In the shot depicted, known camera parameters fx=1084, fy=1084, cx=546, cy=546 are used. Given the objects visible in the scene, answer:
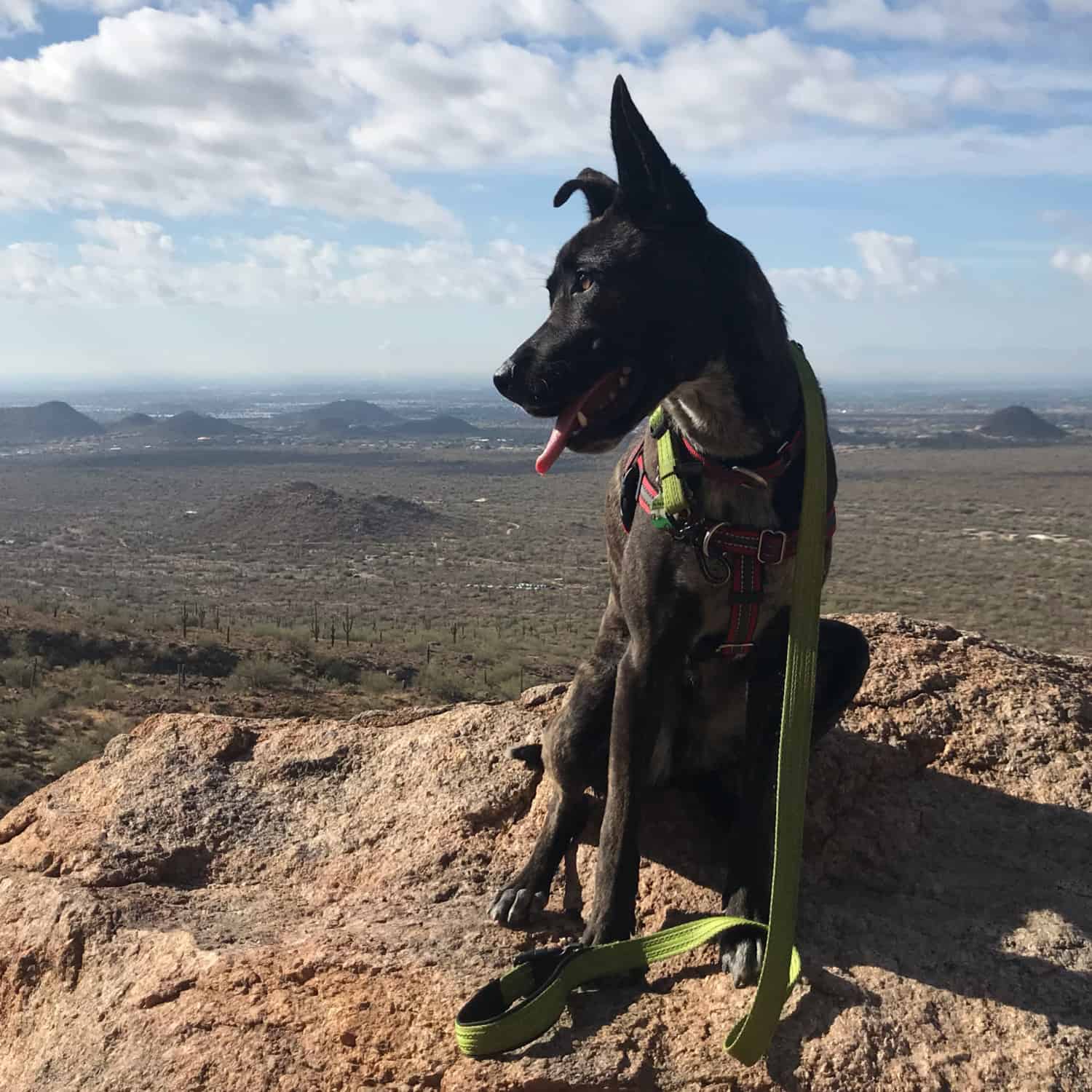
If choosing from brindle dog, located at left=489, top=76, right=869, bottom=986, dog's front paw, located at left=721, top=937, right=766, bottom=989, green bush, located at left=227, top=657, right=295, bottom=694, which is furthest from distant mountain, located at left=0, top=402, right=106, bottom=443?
dog's front paw, located at left=721, top=937, right=766, bottom=989

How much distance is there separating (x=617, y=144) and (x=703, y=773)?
2.09 m

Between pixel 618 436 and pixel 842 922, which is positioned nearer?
pixel 618 436

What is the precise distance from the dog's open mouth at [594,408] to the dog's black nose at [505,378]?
0.53 ft

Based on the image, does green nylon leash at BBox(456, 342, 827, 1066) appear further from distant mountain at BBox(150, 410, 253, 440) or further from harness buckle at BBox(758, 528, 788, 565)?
distant mountain at BBox(150, 410, 253, 440)

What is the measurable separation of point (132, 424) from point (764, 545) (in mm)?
140108

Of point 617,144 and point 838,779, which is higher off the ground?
point 617,144

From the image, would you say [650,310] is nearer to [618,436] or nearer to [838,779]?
[618,436]

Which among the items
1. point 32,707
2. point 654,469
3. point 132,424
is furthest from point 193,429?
point 654,469

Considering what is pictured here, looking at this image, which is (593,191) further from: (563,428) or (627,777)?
(627,777)

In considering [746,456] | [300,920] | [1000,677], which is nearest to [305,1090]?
[300,920]

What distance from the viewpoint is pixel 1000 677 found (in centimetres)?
465

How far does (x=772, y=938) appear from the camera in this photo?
271cm

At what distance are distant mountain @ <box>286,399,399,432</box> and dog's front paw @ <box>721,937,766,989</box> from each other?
137 metres

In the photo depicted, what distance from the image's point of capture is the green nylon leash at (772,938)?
2.66 m
